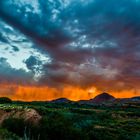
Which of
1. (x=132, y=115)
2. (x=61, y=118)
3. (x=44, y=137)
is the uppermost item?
(x=132, y=115)

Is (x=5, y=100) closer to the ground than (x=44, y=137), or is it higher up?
higher up

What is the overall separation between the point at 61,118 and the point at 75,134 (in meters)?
4.69

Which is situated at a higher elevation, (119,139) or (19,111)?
(19,111)

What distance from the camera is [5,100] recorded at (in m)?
113

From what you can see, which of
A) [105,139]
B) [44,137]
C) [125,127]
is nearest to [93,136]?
[105,139]

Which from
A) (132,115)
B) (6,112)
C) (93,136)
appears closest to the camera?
(93,136)

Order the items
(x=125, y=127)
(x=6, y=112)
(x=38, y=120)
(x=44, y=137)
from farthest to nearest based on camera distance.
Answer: (x=125, y=127) → (x=6, y=112) → (x=38, y=120) → (x=44, y=137)

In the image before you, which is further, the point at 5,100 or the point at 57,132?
the point at 5,100

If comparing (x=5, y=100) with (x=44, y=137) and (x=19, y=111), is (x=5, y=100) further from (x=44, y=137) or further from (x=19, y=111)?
(x=44, y=137)

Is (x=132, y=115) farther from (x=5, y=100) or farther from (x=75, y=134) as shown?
(x=75, y=134)

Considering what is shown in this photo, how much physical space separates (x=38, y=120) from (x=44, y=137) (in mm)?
5734

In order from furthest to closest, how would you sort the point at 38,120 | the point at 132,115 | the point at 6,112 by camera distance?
1. the point at 132,115
2. the point at 6,112
3. the point at 38,120

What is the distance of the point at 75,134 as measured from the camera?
40344mm

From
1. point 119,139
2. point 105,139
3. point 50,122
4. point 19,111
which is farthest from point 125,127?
point 50,122
